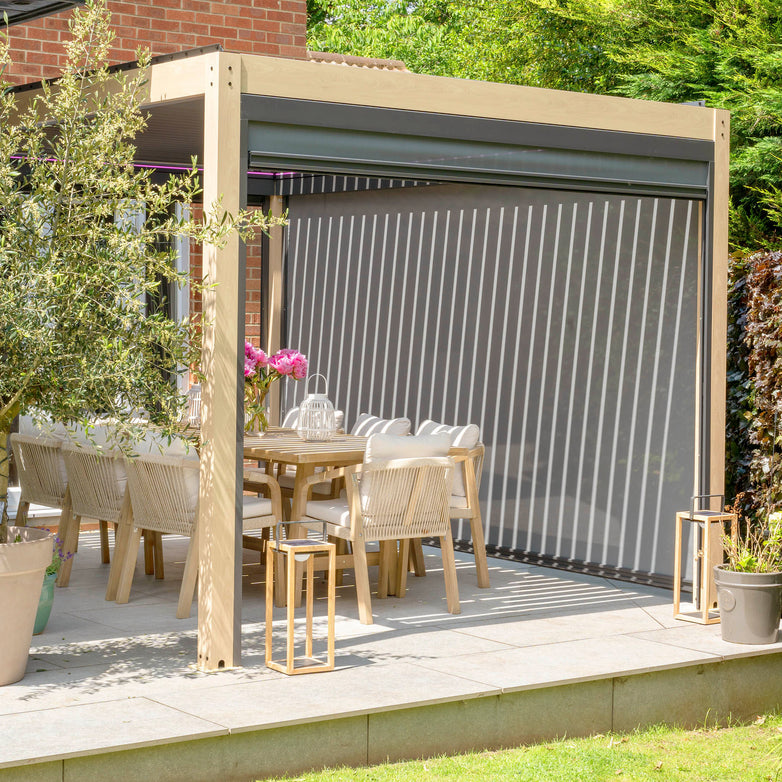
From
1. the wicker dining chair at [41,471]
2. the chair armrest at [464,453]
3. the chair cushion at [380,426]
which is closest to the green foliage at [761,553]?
the chair armrest at [464,453]

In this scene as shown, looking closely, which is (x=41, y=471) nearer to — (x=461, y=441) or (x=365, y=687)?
(x=461, y=441)

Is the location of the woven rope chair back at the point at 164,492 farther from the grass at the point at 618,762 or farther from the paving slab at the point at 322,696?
the grass at the point at 618,762

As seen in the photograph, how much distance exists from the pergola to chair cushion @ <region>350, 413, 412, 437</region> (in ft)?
5.96

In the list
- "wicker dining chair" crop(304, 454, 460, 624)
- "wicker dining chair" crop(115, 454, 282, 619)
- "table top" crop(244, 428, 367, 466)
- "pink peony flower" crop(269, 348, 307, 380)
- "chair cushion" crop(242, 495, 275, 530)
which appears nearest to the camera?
"wicker dining chair" crop(115, 454, 282, 619)

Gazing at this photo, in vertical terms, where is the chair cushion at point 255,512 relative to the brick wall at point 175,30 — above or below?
below

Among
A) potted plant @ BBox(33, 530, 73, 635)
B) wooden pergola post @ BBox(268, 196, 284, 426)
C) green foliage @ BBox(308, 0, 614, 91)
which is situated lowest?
potted plant @ BBox(33, 530, 73, 635)

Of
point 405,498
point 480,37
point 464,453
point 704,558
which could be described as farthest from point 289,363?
point 480,37

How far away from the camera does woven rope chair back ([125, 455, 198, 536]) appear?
6117 mm

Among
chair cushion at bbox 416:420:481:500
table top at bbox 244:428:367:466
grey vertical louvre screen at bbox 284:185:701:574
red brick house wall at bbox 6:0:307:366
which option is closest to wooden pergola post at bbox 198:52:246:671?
table top at bbox 244:428:367:466

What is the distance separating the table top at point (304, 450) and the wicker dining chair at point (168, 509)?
0.95ft

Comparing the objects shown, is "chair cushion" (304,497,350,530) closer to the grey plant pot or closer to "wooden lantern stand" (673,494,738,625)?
"wooden lantern stand" (673,494,738,625)

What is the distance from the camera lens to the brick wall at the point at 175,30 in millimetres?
8789

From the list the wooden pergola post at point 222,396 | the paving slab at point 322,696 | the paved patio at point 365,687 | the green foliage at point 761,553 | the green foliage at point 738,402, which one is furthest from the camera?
the green foliage at point 738,402

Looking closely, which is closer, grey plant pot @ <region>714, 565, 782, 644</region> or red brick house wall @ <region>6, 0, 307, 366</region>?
grey plant pot @ <region>714, 565, 782, 644</region>
